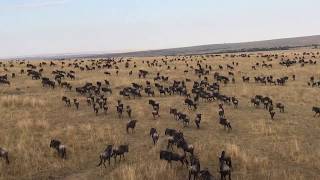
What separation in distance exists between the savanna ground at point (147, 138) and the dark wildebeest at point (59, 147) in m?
0.31

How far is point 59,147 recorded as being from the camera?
20.0 m

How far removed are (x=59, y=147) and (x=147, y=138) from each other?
15.0ft

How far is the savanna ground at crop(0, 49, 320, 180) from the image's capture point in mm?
18016

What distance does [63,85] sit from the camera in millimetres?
39406

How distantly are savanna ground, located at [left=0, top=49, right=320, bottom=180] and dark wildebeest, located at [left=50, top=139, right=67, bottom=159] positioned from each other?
1.02 ft

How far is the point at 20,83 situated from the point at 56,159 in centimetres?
2275

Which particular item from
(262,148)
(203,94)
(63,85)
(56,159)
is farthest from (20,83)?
(262,148)

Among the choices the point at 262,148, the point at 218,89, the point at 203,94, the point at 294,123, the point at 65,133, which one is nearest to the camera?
the point at 262,148

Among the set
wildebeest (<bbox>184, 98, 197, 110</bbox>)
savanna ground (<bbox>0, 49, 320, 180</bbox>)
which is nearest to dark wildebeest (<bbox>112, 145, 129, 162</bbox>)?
savanna ground (<bbox>0, 49, 320, 180</bbox>)

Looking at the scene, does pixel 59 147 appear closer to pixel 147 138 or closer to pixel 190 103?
pixel 147 138

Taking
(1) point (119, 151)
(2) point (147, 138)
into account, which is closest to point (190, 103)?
(2) point (147, 138)

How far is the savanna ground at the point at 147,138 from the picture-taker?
18016 millimetres

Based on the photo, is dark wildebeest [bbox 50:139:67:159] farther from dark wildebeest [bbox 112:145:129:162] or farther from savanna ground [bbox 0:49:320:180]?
Answer: dark wildebeest [bbox 112:145:129:162]

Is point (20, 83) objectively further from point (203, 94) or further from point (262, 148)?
point (262, 148)
